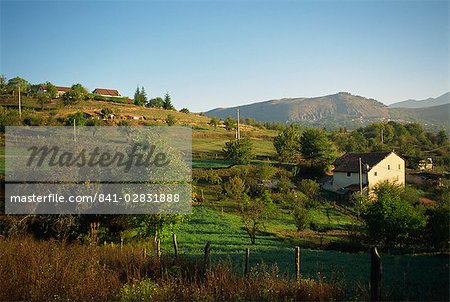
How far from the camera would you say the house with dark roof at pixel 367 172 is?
41.7 metres

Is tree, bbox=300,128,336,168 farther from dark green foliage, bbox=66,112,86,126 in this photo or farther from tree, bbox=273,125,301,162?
dark green foliage, bbox=66,112,86,126

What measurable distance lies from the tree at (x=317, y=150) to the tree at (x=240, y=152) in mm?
9658

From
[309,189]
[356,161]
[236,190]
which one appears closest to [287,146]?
A: [356,161]

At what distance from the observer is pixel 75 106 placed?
71.2m

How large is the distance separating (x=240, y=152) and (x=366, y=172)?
18174mm

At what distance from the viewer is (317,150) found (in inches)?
2009

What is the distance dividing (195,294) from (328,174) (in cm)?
4820

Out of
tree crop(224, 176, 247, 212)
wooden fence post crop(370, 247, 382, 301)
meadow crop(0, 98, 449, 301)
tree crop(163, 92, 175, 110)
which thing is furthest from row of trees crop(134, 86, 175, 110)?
wooden fence post crop(370, 247, 382, 301)

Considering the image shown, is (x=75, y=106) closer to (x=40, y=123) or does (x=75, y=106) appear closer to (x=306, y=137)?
(x=40, y=123)

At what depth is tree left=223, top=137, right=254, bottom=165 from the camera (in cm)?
4878

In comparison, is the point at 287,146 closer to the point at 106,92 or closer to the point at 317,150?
the point at 317,150

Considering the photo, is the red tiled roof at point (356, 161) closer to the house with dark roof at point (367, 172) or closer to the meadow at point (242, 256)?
the house with dark roof at point (367, 172)

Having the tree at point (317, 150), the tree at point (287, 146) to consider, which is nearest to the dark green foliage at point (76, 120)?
the tree at point (287, 146)

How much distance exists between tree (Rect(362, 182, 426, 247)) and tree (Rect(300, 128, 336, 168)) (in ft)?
103
